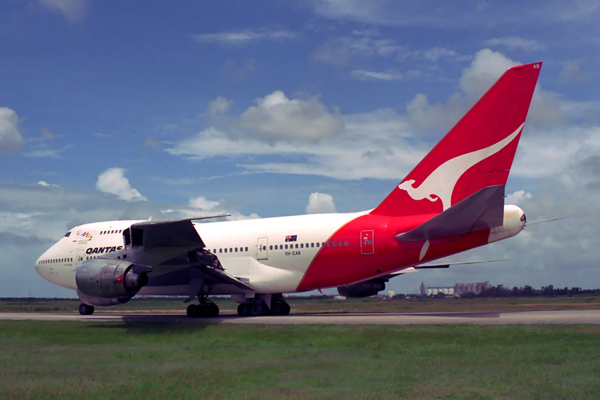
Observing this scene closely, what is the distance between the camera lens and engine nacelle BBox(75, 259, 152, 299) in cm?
1948

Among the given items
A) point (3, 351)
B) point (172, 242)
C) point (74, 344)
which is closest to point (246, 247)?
point (172, 242)

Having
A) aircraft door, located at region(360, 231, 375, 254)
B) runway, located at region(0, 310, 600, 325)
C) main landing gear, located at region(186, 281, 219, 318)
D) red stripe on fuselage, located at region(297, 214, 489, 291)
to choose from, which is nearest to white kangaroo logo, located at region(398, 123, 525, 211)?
red stripe on fuselage, located at region(297, 214, 489, 291)

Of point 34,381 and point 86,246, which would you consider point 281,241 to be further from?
point 34,381

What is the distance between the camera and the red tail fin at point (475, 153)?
1981 centimetres

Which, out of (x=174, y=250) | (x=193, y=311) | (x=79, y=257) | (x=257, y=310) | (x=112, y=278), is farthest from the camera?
(x=79, y=257)

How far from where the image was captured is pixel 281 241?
24.1 metres

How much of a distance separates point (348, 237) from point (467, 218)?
518 cm

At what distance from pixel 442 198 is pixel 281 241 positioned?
287 inches

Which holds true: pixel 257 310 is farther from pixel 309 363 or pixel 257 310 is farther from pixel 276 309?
pixel 309 363

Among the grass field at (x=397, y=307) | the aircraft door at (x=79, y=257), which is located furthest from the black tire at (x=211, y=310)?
the aircraft door at (x=79, y=257)

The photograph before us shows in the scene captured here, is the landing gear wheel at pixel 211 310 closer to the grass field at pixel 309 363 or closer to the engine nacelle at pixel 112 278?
the engine nacelle at pixel 112 278

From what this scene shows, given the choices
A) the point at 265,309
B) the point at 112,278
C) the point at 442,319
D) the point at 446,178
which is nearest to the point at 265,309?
the point at 265,309

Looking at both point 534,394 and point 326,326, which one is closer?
point 534,394

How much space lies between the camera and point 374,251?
21.6 metres
